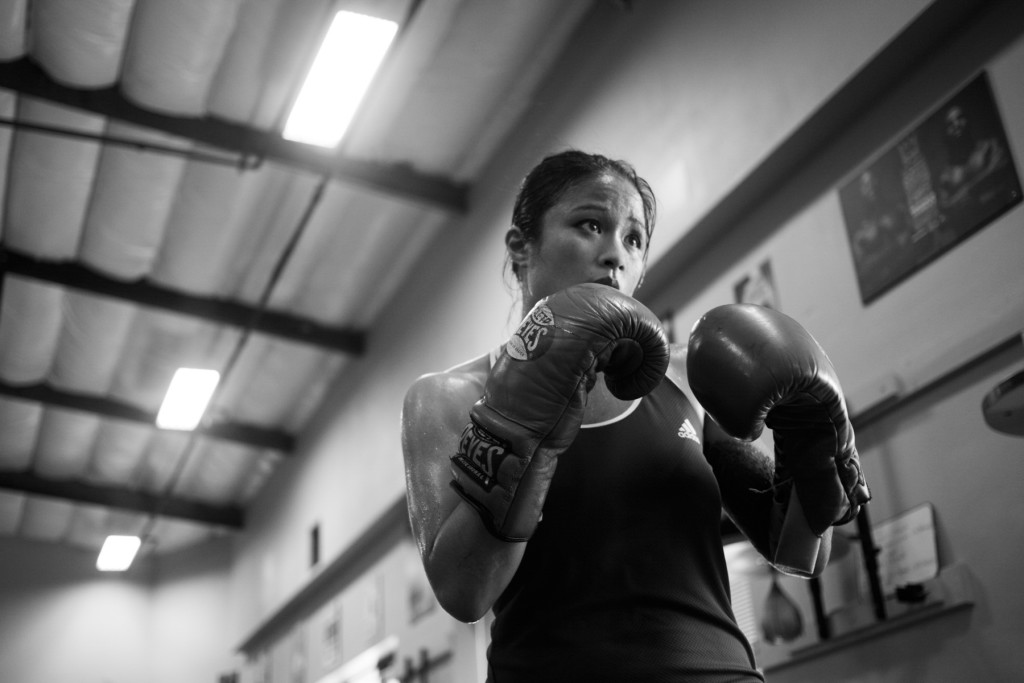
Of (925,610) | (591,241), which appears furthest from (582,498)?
(925,610)

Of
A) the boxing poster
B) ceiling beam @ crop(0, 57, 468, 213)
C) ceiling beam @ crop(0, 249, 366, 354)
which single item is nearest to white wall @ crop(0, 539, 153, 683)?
ceiling beam @ crop(0, 249, 366, 354)

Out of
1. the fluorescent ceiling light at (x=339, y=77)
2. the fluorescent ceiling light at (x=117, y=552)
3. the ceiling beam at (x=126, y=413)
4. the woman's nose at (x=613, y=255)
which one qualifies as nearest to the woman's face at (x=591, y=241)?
the woman's nose at (x=613, y=255)

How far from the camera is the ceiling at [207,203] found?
19.1 ft

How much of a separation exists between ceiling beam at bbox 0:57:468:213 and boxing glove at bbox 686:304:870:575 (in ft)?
17.4

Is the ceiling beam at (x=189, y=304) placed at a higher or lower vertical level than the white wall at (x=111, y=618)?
higher

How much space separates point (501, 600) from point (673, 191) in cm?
349

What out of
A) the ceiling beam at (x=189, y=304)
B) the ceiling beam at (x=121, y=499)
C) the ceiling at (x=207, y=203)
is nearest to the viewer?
the ceiling at (x=207, y=203)

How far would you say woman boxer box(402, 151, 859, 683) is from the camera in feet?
4.13

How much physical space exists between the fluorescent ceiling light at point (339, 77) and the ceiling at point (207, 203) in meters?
0.12

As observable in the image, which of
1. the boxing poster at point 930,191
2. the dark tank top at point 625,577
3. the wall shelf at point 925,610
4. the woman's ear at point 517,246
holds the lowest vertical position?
the dark tank top at point 625,577

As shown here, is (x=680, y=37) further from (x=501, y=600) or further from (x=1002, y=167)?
(x=501, y=600)

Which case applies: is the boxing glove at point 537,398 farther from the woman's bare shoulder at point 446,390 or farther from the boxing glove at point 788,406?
the woman's bare shoulder at point 446,390

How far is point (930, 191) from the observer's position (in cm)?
339

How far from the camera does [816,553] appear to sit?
5.10 feet
